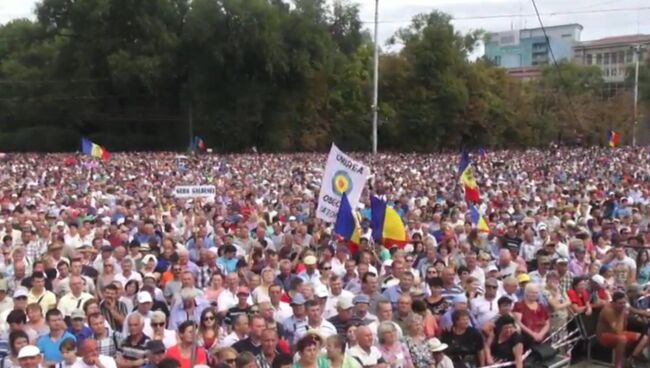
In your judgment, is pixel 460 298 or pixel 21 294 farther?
pixel 460 298

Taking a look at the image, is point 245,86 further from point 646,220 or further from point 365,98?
point 646,220

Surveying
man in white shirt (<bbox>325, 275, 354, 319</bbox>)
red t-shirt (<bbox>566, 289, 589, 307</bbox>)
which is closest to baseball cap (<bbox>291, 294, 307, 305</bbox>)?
man in white shirt (<bbox>325, 275, 354, 319</bbox>)

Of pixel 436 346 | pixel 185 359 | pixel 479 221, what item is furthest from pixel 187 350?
pixel 479 221

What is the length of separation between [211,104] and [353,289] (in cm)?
4848

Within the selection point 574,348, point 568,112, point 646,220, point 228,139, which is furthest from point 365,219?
point 568,112

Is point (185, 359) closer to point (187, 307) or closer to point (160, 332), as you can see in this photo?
point (160, 332)

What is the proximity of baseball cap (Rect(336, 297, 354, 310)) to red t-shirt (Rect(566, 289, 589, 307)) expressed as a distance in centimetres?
248

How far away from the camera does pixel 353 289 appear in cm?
928

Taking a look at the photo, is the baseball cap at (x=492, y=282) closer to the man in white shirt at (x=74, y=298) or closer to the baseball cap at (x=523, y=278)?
the baseball cap at (x=523, y=278)

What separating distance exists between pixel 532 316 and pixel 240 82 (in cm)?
4909

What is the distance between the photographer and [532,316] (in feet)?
26.5

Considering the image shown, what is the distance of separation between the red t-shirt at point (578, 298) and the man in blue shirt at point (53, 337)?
4.96 metres

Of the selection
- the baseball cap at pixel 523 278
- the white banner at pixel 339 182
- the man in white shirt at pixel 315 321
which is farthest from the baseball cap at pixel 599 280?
the white banner at pixel 339 182

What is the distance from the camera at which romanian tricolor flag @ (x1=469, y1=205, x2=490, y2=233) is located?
517 inches
